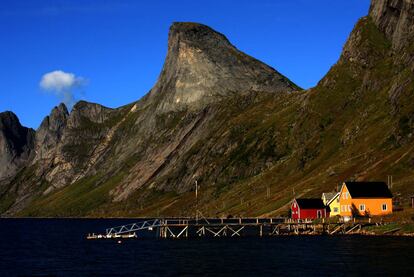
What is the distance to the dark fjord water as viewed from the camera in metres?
74.6

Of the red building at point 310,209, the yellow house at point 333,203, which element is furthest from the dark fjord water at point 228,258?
→ the red building at point 310,209

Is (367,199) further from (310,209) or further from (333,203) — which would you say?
(310,209)

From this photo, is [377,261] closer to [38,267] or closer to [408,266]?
[408,266]

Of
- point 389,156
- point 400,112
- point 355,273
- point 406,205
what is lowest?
point 355,273

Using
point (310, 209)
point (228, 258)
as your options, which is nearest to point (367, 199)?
point (310, 209)

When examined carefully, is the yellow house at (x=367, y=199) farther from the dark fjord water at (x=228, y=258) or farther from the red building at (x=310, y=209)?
the dark fjord water at (x=228, y=258)

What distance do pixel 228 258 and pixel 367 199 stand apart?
55.0 metres

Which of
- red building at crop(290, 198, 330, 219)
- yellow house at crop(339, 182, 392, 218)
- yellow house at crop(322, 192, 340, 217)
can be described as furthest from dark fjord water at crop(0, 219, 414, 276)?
red building at crop(290, 198, 330, 219)

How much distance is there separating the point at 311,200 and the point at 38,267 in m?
81.2

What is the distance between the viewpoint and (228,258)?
89875mm

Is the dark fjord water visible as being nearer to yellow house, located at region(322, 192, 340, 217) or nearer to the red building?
yellow house, located at region(322, 192, 340, 217)

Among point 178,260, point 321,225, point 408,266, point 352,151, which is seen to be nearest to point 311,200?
point 321,225

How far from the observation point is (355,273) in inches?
2734

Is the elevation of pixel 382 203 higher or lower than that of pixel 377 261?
higher
